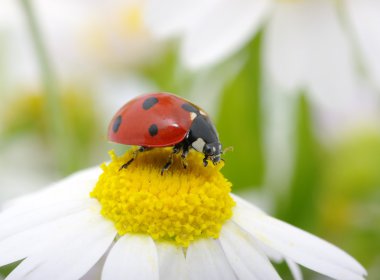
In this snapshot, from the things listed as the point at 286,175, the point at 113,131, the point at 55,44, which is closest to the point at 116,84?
the point at 55,44

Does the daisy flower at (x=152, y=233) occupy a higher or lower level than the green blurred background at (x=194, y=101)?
higher

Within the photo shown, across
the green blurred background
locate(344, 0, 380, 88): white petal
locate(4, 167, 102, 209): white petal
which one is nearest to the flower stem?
the green blurred background

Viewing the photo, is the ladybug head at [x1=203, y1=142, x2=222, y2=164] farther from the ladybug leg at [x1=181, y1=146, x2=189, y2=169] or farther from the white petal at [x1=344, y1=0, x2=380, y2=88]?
the white petal at [x1=344, y1=0, x2=380, y2=88]

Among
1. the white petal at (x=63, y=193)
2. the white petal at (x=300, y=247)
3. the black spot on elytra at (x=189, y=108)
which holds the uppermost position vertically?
the black spot on elytra at (x=189, y=108)

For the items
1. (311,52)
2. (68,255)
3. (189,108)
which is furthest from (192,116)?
(311,52)

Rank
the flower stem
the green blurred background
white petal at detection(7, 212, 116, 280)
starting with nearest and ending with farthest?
1. white petal at detection(7, 212, 116, 280)
2. the flower stem
3. the green blurred background

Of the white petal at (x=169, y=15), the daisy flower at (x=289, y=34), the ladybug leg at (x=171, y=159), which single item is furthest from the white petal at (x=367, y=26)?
the ladybug leg at (x=171, y=159)

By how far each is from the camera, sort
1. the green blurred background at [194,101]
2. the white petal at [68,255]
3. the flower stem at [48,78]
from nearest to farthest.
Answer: the white petal at [68,255] → the flower stem at [48,78] → the green blurred background at [194,101]

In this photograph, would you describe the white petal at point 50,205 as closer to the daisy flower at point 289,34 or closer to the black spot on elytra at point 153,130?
the black spot on elytra at point 153,130
